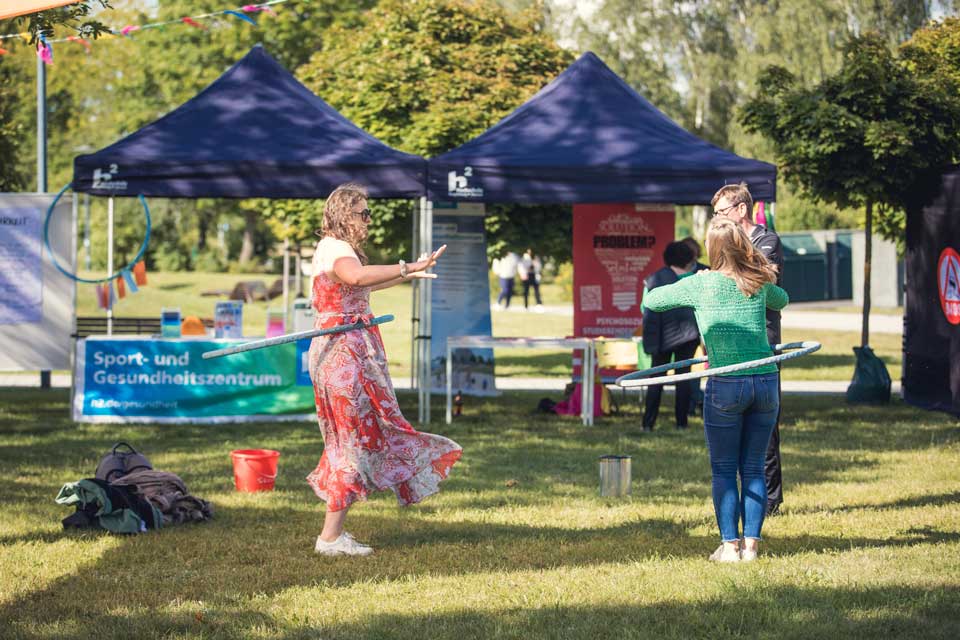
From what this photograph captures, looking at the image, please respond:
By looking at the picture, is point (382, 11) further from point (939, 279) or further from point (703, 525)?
point (703, 525)

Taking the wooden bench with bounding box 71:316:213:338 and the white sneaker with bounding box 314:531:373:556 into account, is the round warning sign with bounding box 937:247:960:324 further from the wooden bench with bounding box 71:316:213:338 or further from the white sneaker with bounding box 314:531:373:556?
the wooden bench with bounding box 71:316:213:338

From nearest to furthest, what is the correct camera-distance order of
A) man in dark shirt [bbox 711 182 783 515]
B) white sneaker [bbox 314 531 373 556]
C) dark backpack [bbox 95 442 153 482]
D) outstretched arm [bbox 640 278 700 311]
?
outstretched arm [bbox 640 278 700 311], man in dark shirt [bbox 711 182 783 515], white sneaker [bbox 314 531 373 556], dark backpack [bbox 95 442 153 482]

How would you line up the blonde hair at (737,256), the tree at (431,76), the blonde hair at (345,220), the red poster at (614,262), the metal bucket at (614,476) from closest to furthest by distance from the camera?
the blonde hair at (737,256) → the blonde hair at (345,220) → the metal bucket at (614,476) → the red poster at (614,262) → the tree at (431,76)

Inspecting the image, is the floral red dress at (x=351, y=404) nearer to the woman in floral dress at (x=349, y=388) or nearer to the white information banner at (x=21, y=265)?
the woman in floral dress at (x=349, y=388)

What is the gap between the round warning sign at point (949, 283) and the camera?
12.0m

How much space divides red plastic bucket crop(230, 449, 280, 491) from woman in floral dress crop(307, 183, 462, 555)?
6.55 ft

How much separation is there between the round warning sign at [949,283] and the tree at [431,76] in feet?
18.7

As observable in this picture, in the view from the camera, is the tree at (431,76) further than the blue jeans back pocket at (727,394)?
Yes

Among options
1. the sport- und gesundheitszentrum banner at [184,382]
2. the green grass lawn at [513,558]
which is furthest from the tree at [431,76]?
the green grass lawn at [513,558]

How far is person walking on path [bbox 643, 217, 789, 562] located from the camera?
5926 millimetres

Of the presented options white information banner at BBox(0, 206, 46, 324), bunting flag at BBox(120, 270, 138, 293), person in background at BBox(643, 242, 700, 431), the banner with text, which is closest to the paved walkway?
the banner with text

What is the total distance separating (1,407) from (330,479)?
859 cm

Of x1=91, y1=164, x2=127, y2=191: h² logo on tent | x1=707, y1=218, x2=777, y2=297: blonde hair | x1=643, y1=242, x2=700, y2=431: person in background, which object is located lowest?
x1=643, y1=242, x2=700, y2=431: person in background

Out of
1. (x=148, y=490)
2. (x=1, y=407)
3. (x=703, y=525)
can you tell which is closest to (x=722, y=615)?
(x=703, y=525)
